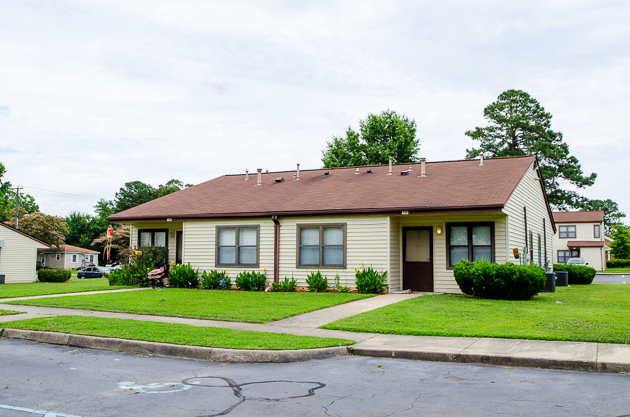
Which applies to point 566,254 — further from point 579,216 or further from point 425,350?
point 425,350

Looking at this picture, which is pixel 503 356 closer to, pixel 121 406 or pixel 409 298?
pixel 121 406

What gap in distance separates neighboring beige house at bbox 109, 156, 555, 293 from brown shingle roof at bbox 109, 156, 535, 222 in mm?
44

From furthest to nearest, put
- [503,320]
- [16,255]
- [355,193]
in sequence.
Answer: [16,255] → [355,193] → [503,320]

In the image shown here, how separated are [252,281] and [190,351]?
10822 millimetres

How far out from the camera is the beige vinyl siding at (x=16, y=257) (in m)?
35.5

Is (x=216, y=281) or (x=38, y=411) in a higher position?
(x=216, y=281)

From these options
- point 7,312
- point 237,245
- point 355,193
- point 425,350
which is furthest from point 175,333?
point 355,193

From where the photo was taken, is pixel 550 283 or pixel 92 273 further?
pixel 92 273

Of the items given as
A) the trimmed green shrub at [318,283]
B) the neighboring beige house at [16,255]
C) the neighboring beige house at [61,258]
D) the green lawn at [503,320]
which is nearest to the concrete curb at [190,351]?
the green lawn at [503,320]

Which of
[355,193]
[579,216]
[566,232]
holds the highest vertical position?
[579,216]

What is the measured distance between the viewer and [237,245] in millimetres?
20297

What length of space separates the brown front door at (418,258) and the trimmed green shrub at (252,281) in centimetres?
497

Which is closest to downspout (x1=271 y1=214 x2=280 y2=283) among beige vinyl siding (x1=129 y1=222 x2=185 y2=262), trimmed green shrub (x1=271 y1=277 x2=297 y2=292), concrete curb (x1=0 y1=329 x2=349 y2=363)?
trimmed green shrub (x1=271 y1=277 x2=297 y2=292)

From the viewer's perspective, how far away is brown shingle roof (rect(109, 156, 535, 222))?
1772 cm
